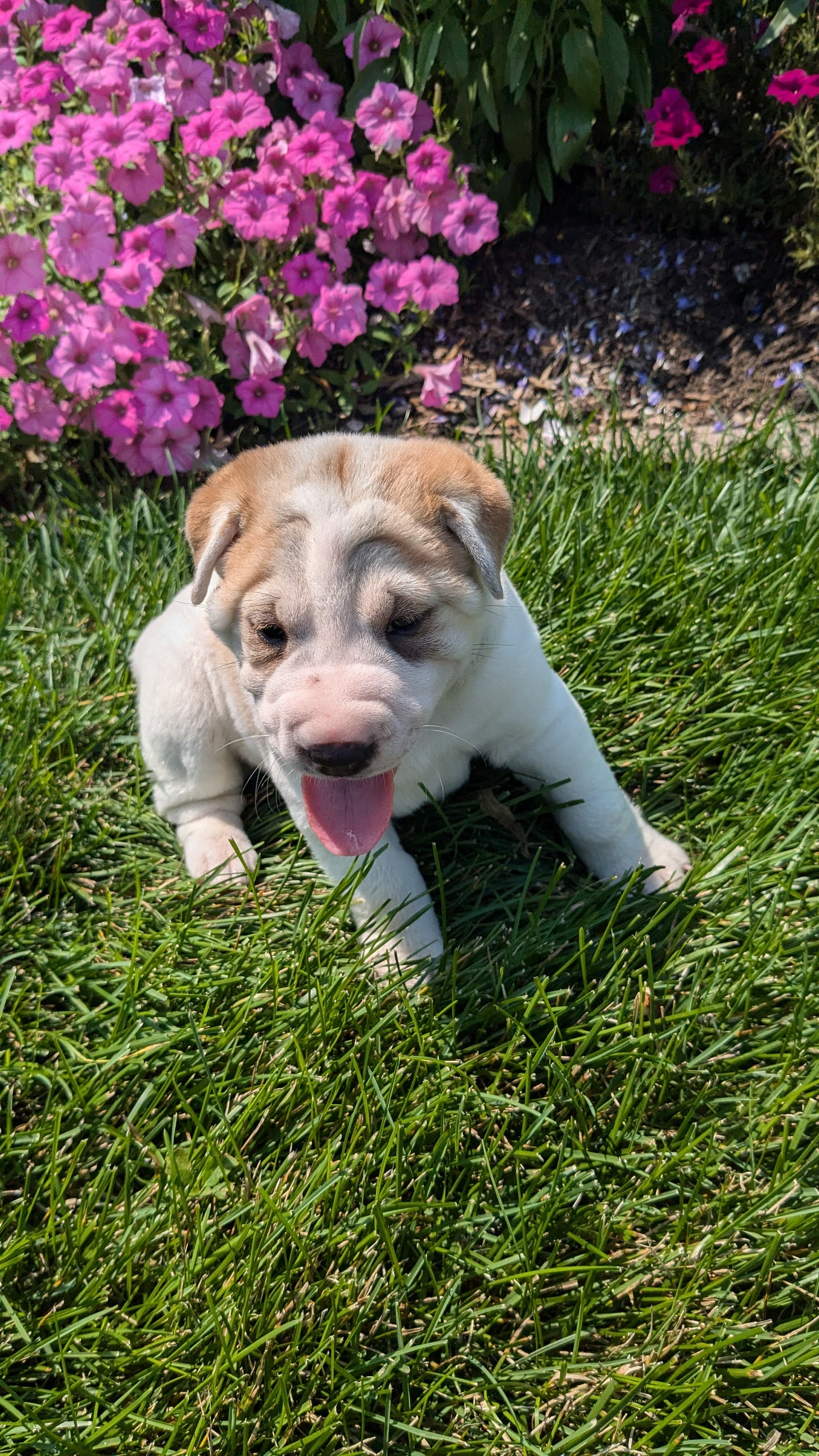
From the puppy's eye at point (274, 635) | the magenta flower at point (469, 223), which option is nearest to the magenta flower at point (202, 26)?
the magenta flower at point (469, 223)

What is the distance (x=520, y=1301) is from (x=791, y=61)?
190 inches

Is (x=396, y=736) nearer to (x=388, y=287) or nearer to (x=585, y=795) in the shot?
→ (x=585, y=795)

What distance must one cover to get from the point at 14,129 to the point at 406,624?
9.73 ft

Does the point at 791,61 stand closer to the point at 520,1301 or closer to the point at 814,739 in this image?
the point at 814,739

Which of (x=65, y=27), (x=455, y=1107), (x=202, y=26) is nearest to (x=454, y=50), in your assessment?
(x=202, y=26)

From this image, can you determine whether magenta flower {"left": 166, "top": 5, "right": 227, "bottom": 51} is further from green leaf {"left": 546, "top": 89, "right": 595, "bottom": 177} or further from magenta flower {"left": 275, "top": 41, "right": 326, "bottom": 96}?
green leaf {"left": 546, "top": 89, "right": 595, "bottom": 177}

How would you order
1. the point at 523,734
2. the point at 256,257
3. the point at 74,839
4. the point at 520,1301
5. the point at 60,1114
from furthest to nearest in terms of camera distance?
the point at 256,257 → the point at 74,839 → the point at 523,734 → the point at 60,1114 → the point at 520,1301

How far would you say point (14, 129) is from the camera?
405 centimetres

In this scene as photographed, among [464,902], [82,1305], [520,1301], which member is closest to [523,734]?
[464,902]

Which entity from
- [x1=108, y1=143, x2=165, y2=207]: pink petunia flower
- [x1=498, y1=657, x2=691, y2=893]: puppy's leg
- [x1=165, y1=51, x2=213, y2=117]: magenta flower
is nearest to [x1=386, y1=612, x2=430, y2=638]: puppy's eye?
[x1=498, y1=657, x2=691, y2=893]: puppy's leg

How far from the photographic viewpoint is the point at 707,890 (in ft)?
9.75

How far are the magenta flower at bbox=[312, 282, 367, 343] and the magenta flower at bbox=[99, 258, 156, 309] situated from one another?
2.14 ft

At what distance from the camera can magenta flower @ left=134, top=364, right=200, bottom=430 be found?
4.23 meters

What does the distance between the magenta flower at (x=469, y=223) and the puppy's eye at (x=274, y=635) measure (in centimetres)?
262
